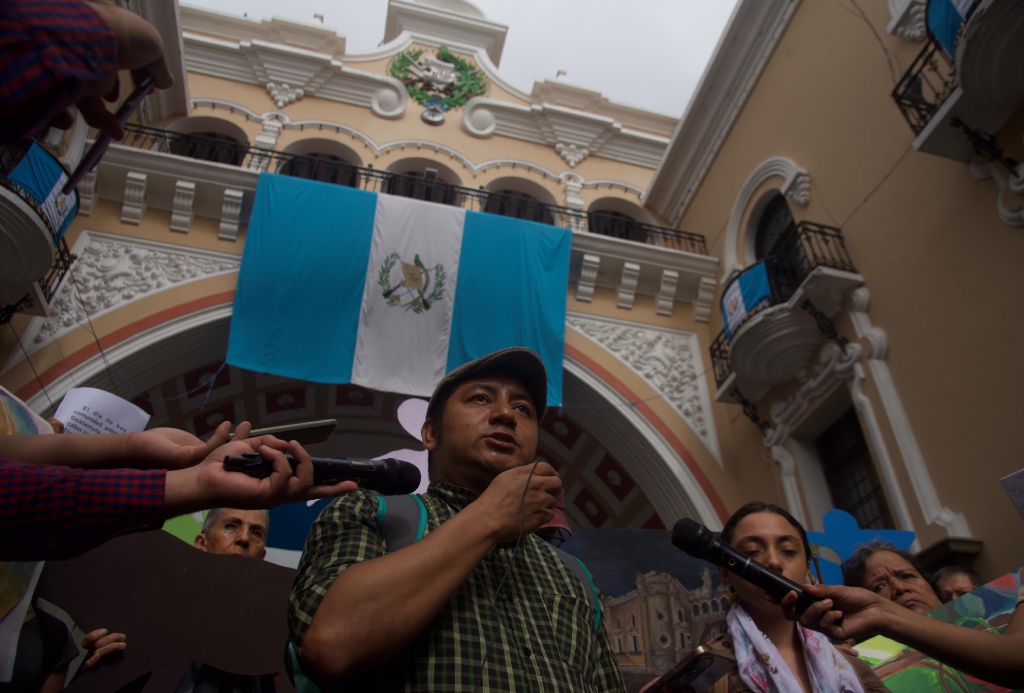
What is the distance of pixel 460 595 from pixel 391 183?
10467mm

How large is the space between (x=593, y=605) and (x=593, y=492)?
951 cm

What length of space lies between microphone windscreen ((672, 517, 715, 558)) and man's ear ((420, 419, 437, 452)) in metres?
0.81

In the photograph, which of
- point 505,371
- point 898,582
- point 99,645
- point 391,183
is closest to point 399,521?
point 505,371

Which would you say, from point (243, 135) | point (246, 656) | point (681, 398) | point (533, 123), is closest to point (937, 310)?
point (681, 398)

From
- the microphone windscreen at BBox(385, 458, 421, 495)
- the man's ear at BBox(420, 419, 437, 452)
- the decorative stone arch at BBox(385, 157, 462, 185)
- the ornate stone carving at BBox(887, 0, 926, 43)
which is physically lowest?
the microphone windscreen at BBox(385, 458, 421, 495)

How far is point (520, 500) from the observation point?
159 centimetres

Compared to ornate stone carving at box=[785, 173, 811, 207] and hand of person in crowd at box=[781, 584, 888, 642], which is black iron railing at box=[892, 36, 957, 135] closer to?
ornate stone carving at box=[785, 173, 811, 207]

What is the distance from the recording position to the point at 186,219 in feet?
30.9

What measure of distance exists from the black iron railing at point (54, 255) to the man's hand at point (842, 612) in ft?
22.6

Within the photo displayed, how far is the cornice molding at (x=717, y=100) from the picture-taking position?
10250mm

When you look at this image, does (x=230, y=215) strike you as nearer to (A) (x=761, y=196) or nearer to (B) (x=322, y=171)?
(B) (x=322, y=171)

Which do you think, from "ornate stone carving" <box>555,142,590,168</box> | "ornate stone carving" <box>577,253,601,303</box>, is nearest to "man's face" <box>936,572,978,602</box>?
"ornate stone carving" <box>577,253,601,303</box>

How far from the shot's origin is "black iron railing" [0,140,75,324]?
674cm

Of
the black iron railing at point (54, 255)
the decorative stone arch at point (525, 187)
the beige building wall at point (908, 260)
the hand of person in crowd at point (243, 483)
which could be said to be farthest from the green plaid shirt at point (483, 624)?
the decorative stone arch at point (525, 187)
